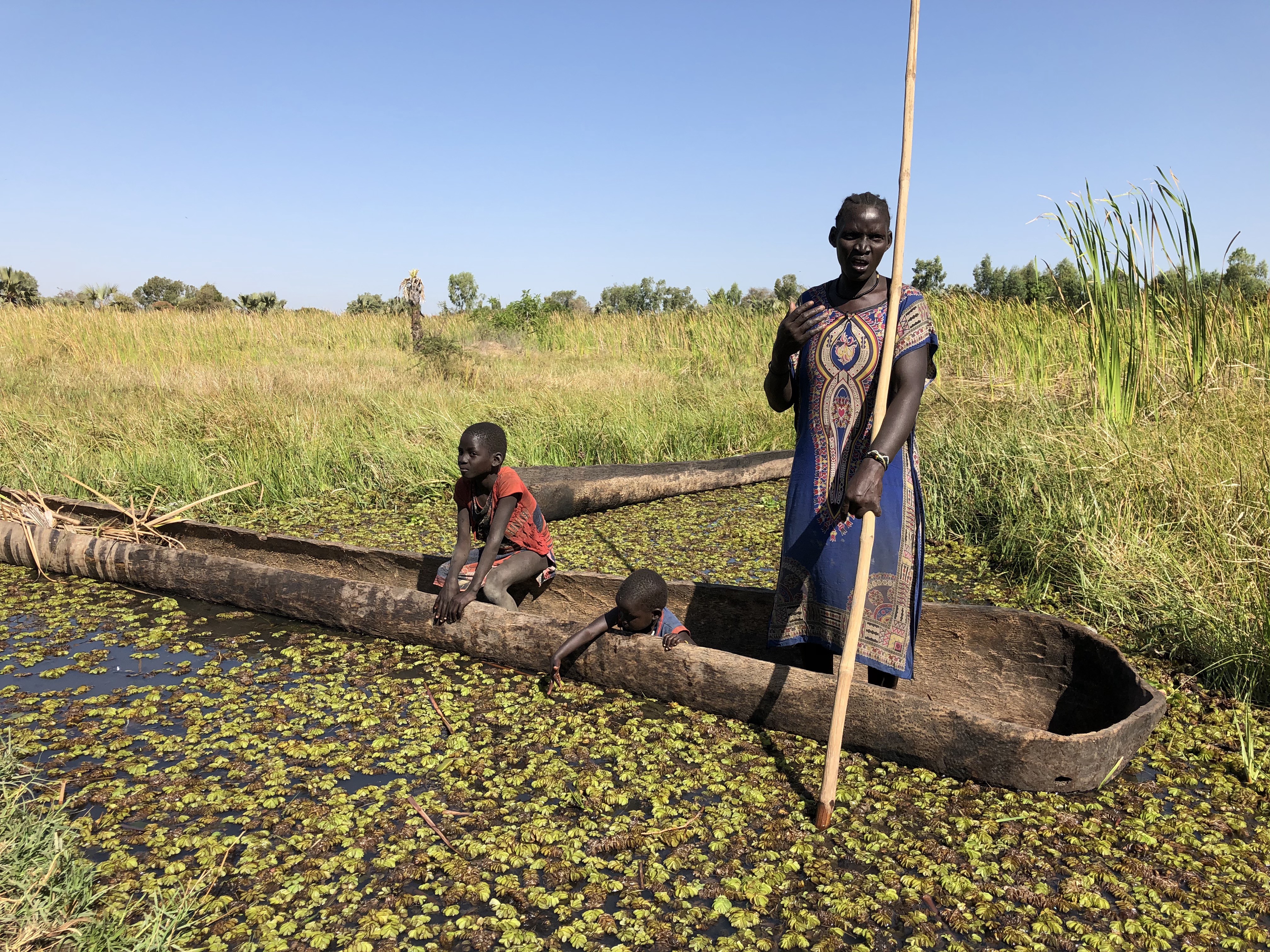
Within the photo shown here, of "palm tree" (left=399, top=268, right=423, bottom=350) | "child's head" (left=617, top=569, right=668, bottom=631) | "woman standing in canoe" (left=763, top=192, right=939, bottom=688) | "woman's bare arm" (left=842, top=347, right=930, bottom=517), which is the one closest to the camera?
"woman's bare arm" (left=842, top=347, right=930, bottom=517)

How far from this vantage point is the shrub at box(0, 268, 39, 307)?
19766 millimetres

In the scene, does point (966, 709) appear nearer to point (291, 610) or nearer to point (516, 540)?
point (516, 540)

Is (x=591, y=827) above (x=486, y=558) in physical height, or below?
below

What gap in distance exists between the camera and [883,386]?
84.4 inches

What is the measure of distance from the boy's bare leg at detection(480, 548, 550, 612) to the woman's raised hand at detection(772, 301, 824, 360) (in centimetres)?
169

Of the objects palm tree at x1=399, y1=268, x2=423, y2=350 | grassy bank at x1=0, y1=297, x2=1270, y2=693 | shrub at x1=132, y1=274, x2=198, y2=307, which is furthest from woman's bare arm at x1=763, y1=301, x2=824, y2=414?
shrub at x1=132, y1=274, x2=198, y2=307

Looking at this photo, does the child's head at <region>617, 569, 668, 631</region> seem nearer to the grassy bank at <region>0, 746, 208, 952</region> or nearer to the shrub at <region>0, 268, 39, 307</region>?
the grassy bank at <region>0, 746, 208, 952</region>

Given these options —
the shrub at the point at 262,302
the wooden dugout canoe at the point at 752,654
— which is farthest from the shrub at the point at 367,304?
the wooden dugout canoe at the point at 752,654

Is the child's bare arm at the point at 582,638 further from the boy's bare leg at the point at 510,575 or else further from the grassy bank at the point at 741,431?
the grassy bank at the point at 741,431

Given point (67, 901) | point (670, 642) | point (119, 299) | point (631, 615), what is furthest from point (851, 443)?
point (119, 299)

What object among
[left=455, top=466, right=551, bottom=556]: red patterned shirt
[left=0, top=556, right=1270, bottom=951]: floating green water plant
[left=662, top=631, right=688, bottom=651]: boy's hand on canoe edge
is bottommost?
[left=0, top=556, right=1270, bottom=951]: floating green water plant

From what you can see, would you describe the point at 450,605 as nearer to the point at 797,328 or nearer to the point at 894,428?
the point at 797,328

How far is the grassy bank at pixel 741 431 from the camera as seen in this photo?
11.8 feet

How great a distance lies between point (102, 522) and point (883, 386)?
→ 4.84 meters
